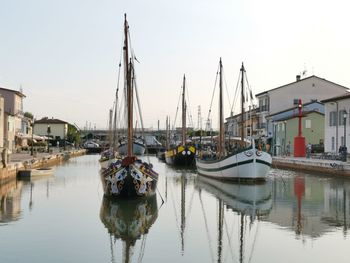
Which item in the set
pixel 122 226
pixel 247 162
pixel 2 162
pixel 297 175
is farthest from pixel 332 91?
pixel 122 226

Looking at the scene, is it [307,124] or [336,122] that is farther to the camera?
[307,124]

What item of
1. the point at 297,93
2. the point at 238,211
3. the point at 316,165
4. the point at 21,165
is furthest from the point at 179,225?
the point at 297,93

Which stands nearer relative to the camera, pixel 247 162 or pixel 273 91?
pixel 247 162

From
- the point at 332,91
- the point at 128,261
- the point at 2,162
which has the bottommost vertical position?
the point at 128,261

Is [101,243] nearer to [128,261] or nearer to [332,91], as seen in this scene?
[128,261]

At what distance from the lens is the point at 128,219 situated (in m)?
23.3

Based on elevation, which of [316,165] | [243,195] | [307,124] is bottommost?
[243,195]

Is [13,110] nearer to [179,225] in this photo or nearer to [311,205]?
[311,205]

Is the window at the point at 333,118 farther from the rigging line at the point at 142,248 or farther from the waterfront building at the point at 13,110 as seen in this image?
the rigging line at the point at 142,248

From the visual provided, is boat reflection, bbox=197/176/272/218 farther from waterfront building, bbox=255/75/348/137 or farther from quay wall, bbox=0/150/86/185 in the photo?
waterfront building, bbox=255/75/348/137

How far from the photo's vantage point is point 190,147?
209 feet

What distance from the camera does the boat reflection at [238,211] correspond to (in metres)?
17.8

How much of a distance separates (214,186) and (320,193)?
756 cm

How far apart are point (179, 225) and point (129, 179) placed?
573cm
